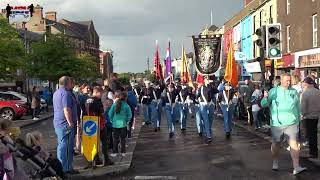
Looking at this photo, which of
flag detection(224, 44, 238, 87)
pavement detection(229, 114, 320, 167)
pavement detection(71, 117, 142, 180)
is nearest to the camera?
pavement detection(71, 117, 142, 180)

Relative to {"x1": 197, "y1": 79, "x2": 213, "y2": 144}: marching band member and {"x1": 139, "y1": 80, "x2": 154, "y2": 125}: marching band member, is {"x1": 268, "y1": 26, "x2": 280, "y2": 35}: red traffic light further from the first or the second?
{"x1": 139, "y1": 80, "x2": 154, "y2": 125}: marching band member

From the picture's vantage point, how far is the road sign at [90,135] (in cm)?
1073

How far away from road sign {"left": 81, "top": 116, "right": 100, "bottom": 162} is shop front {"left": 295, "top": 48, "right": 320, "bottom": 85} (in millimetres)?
21243

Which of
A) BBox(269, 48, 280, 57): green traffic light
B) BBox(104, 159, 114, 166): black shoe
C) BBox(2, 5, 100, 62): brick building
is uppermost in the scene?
BBox(2, 5, 100, 62): brick building

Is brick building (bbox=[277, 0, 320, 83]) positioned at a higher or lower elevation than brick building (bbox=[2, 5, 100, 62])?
lower

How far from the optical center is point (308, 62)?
32.8m

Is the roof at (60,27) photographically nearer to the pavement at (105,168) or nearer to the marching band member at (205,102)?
the marching band member at (205,102)

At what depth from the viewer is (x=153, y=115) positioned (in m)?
20.7

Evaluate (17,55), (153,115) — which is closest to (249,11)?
(17,55)

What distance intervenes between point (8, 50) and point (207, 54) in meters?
20.1

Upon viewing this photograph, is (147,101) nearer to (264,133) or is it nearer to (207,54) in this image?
(207,54)

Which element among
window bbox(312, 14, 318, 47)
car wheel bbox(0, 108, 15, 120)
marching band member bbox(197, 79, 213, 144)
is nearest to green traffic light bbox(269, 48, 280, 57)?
marching band member bbox(197, 79, 213, 144)

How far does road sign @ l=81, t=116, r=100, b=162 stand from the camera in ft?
35.2

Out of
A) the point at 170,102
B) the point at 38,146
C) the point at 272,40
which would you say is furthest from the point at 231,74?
the point at 38,146
